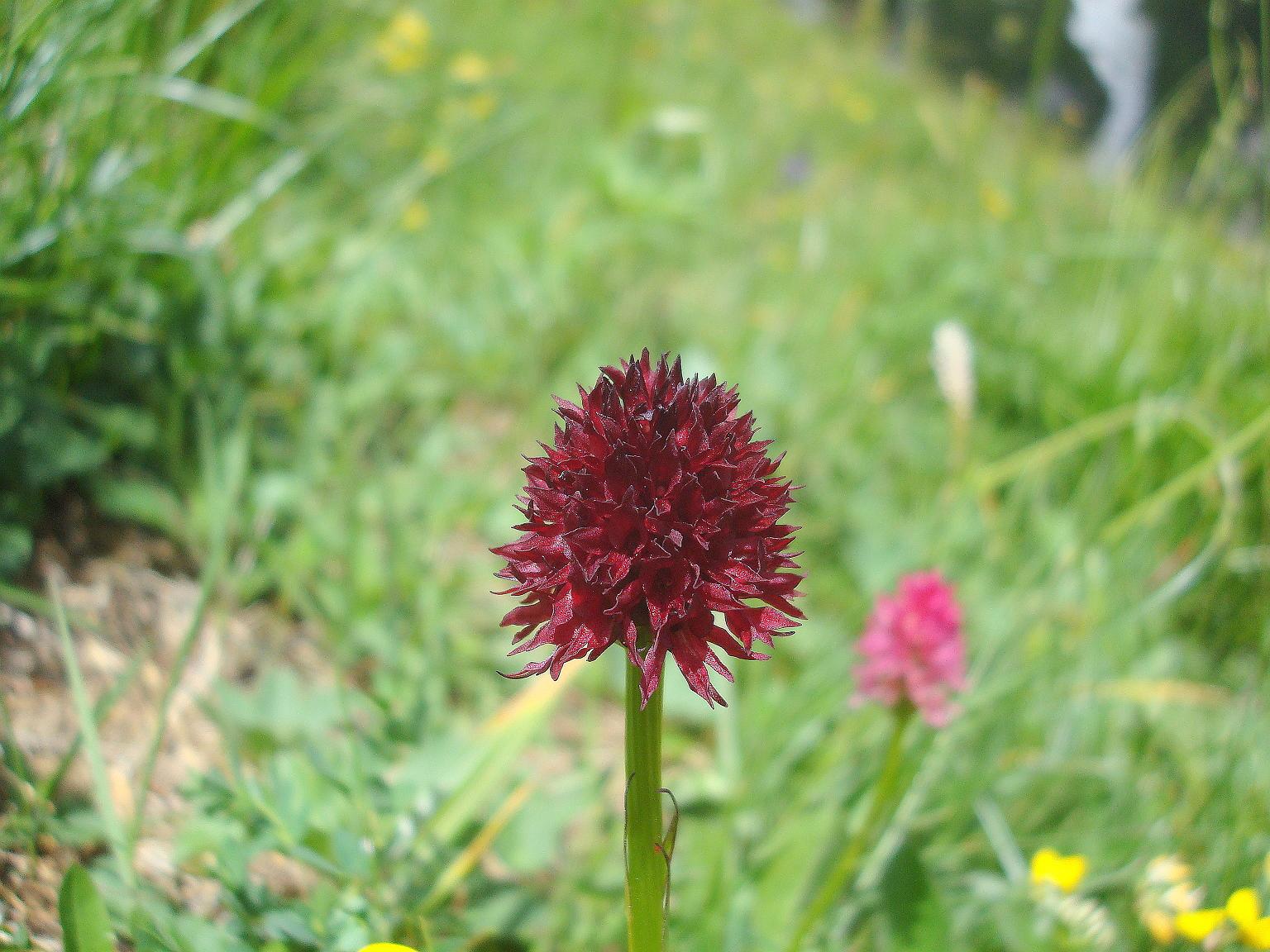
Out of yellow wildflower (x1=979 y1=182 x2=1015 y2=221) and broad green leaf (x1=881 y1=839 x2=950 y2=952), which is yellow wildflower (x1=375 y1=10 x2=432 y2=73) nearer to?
yellow wildflower (x1=979 y1=182 x2=1015 y2=221)

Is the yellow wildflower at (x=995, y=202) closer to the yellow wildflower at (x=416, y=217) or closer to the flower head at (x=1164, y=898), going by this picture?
the yellow wildflower at (x=416, y=217)

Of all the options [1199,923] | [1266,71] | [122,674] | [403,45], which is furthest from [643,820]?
[403,45]

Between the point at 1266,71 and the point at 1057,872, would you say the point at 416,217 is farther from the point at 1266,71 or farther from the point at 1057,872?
the point at 1057,872

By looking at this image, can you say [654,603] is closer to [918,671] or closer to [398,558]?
[918,671]

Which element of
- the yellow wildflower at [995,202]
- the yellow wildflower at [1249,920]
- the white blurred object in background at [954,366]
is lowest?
the yellow wildflower at [1249,920]

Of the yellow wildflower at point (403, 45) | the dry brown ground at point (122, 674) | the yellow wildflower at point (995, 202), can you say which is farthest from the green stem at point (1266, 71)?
the yellow wildflower at point (403, 45)

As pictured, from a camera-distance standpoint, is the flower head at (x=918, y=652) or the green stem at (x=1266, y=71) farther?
the green stem at (x=1266, y=71)
